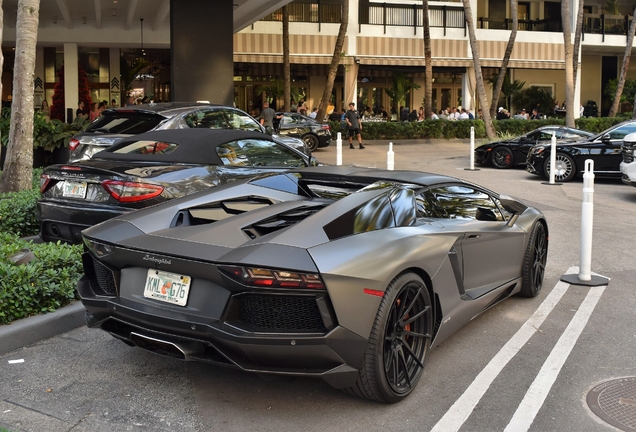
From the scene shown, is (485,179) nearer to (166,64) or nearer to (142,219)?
(142,219)

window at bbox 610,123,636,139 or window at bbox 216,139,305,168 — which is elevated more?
window at bbox 610,123,636,139

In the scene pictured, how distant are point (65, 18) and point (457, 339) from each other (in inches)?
927

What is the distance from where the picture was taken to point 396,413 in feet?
14.2

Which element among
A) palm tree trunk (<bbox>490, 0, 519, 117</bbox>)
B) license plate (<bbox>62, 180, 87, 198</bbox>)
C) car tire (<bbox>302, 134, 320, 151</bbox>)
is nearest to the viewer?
license plate (<bbox>62, 180, 87, 198</bbox>)

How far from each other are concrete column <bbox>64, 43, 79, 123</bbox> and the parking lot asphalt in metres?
25.2

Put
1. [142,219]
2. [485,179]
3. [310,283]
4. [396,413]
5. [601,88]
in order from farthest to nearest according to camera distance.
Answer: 1. [601,88]
2. [485,179]
3. [142,219]
4. [396,413]
5. [310,283]

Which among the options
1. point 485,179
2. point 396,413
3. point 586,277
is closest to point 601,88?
point 485,179

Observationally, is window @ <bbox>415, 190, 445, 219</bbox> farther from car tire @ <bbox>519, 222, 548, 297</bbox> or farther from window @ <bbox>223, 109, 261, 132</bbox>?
window @ <bbox>223, 109, 261, 132</bbox>

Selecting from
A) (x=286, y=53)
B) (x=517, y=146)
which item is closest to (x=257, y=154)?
(x=517, y=146)

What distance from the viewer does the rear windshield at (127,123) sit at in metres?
10.9

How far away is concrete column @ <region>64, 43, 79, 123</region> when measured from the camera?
2912cm

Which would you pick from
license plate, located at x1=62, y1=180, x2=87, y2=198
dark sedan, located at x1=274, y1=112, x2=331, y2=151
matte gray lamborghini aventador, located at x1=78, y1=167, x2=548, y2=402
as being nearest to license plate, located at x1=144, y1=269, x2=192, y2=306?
matte gray lamborghini aventador, located at x1=78, y1=167, x2=548, y2=402

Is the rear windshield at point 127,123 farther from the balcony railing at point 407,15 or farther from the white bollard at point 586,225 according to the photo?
the balcony railing at point 407,15

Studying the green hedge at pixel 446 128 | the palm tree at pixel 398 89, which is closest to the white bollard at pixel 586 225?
the green hedge at pixel 446 128
